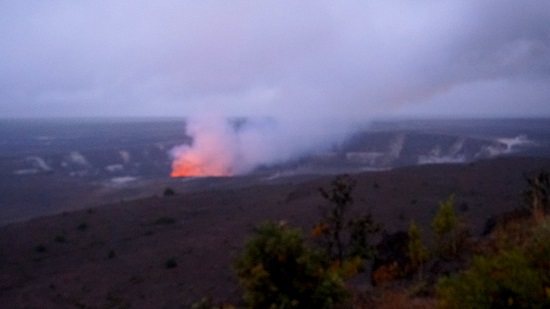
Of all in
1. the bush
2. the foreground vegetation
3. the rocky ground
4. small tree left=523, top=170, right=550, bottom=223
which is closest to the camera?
the foreground vegetation

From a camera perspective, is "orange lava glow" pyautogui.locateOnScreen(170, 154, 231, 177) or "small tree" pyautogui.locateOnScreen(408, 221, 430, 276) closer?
"small tree" pyautogui.locateOnScreen(408, 221, 430, 276)

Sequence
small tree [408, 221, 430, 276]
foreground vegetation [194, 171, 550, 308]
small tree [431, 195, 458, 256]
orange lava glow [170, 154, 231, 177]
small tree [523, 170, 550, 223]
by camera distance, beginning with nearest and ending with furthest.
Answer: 1. foreground vegetation [194, 171, 550, 308]
2. small tree [408, 221, 430, 276]
3. small tree [431, 195, 458, 256]
4. small tree [523, 170, 550, 223]
5. orange lava glow [170, 154, 231, 177]

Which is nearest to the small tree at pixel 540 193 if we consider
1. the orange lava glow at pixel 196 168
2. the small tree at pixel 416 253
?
the small tree at pixel 416 253

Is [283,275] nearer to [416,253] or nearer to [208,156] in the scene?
[416,253]

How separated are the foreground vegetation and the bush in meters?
0.02

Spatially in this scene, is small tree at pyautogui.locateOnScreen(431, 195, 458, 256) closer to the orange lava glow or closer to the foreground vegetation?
the foreground vegetation

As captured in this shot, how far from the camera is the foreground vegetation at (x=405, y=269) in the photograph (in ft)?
15.8

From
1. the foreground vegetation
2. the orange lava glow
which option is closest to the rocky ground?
the foreground vegetation

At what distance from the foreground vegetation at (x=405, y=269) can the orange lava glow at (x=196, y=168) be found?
5536cm

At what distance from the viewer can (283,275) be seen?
8.29 metres

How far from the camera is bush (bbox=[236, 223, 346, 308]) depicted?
319 inches

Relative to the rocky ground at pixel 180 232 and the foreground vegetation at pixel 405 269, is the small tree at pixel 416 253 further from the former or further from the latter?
the rocky ground at pixel 180 232

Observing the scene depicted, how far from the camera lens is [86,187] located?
194 feet

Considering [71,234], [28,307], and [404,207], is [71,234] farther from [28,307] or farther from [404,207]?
[404,207]
